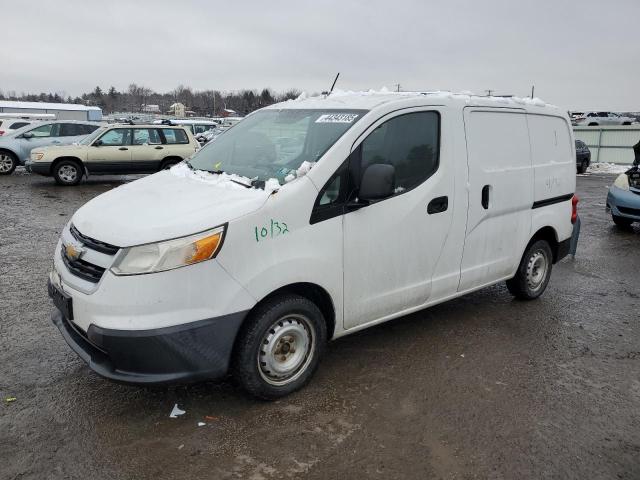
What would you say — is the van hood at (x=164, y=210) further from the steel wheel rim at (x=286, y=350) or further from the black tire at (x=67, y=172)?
the black tire at (x=67, y=172)

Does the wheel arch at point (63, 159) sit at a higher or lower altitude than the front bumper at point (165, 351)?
higher

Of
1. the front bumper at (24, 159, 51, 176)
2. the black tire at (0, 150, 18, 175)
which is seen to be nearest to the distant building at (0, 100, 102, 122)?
the black tire at (0, 150, 18, 175)

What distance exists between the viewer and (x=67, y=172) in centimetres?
1448

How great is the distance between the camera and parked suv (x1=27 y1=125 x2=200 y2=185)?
14250mm

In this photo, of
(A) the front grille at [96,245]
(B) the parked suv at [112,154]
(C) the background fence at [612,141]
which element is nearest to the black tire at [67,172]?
(B) the parked suv at [112,154]

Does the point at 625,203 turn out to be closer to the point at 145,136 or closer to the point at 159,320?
the point at 159,320

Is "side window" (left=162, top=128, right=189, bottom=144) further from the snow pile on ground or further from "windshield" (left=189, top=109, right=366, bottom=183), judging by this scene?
the snow pile on ground

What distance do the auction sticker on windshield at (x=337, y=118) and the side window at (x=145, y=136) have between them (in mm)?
12093

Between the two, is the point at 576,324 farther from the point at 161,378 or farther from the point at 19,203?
the point at 19,203

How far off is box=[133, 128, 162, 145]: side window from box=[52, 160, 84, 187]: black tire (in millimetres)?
1701

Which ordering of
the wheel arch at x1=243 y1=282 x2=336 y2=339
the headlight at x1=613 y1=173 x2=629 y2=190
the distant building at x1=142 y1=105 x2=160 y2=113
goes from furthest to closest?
1. the distant building at x1=142 y1=105 x2=160 y2=113
2. the headlight at x1=613 y1=173 x2=629 y2=190
3. the wheel arch at x1=243 y1=282 x2=336 y2=339

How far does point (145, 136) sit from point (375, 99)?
40.3 feet

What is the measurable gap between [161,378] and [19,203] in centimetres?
1030

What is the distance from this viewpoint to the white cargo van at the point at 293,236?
296 cm
